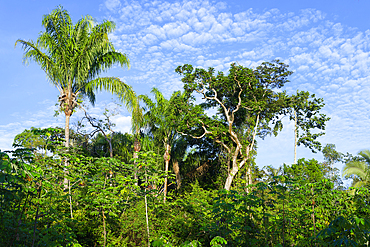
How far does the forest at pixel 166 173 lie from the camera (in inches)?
168

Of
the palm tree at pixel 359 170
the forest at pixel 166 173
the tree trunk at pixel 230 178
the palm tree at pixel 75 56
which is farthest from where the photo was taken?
the tree trunk at pixel 230 178

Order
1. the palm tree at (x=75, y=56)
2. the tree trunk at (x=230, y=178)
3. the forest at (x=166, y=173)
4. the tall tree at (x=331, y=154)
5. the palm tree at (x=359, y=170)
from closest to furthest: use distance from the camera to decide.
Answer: the forest at (x=166, y=173) < the palm tree at (x=75, y=56) < the palm tree at (x=359, y=170) < the tree trunk at (x=230, y=178) < the tall tree at (x=331, y=154)

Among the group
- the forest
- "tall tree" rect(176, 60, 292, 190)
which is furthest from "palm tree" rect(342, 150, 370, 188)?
"tall tree" rect(176, 60, 292, 190)

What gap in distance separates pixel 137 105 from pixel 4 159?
884 cm

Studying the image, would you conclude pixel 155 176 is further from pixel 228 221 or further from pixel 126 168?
pixel 228 221

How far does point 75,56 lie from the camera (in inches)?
447

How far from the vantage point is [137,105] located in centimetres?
1162

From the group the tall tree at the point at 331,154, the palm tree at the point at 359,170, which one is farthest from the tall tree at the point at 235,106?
the tall tree at the point at 331,154

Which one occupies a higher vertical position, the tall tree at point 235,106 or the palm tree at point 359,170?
the tall tree at point 235,106

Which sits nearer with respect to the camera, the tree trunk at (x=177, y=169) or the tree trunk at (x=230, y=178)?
the tree trunk at (x=230, y=178)

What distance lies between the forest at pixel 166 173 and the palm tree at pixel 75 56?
0.15ft

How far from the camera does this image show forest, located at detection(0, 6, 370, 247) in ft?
14.0

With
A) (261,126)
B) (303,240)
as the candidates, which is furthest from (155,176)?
(261,126)

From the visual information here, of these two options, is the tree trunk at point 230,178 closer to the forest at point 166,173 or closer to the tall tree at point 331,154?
the forest at point 166,173
